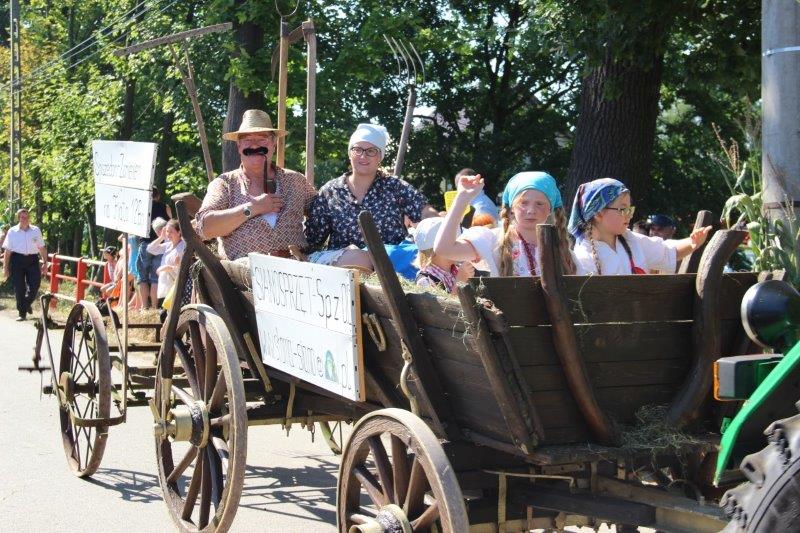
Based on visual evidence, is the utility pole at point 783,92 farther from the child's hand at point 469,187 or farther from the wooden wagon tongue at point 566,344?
the wooden wagon tongue at point 566,344

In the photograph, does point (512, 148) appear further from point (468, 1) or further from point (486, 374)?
point (486, 374)

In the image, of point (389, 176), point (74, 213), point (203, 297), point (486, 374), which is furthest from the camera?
point (74, 213)

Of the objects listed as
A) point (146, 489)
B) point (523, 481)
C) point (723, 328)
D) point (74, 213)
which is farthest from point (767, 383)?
point (74, 213)

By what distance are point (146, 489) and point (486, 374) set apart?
358cm

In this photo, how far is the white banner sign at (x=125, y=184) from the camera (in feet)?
19.6

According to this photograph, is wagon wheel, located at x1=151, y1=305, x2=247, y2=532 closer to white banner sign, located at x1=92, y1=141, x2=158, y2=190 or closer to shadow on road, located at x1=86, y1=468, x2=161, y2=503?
shadow on road, located at x1=86, y1=468, x2=161, y2=503

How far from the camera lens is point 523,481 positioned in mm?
3795

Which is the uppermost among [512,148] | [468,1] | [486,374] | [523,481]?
[468,1]

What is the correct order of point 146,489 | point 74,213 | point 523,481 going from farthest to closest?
point 74,213, point 146,489, point 523,481

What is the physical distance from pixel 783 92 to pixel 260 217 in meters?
2.69

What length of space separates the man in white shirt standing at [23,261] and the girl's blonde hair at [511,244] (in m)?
14.5

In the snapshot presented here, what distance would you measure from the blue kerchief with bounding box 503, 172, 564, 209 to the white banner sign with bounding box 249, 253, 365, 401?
2.40ft

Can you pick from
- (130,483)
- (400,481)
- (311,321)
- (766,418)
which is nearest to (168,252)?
(130,483)

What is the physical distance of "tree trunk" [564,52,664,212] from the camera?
10.9 m
